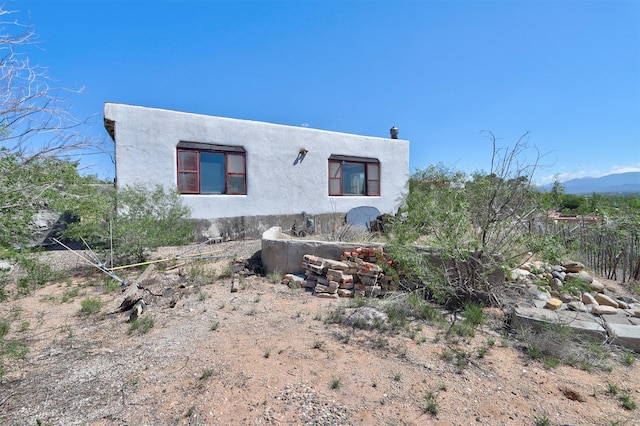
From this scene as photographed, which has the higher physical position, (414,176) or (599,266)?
(414,176)

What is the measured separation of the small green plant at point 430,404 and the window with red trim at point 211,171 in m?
9.29

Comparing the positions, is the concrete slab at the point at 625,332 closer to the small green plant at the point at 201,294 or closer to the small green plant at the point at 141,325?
the small green plant at the point at 201,294

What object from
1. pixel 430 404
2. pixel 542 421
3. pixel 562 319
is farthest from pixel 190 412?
pixel 562 319

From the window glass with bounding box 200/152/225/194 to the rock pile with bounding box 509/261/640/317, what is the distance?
29.6 feet

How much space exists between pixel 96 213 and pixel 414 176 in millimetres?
14491

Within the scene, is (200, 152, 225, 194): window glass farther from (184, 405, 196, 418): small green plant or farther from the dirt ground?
(184, 405, 196, 418): small green plant

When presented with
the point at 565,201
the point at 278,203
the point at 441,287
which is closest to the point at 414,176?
the point at 278,203

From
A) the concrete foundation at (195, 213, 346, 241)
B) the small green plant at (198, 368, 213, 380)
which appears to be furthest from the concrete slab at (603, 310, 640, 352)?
the concrete foundation at (195, 213, 346, 241)

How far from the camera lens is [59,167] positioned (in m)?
3.68

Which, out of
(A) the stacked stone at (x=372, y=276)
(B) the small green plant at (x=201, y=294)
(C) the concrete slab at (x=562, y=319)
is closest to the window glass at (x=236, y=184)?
(B) the small green plant at (x=201, y=294)

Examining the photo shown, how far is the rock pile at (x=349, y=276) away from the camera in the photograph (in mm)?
5391

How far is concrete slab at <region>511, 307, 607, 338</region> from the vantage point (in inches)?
148

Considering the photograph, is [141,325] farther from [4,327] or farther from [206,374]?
[206,374]

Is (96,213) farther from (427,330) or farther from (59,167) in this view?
(427,330)
